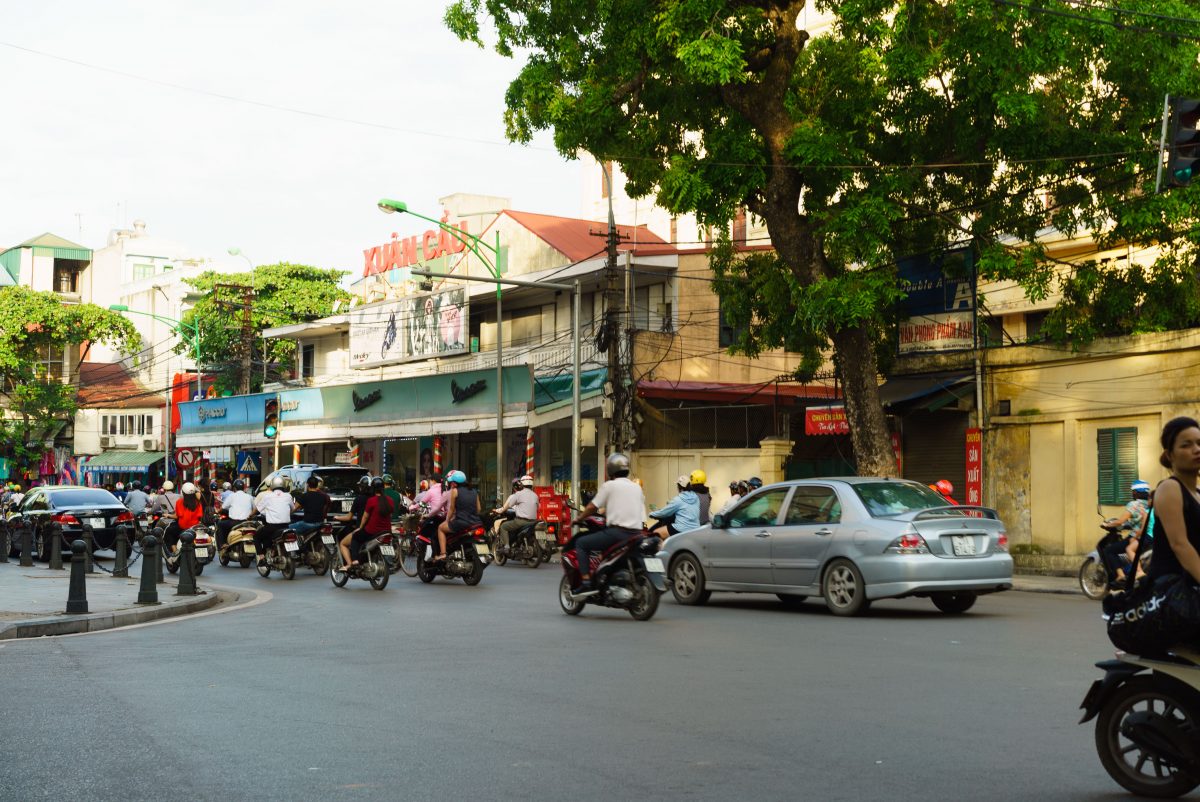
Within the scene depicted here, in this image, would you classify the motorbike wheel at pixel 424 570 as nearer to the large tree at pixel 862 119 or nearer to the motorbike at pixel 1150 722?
the large tree at pixel 862 119

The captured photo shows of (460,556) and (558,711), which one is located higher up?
(460,556)

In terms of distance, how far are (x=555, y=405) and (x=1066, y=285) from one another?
569 inches

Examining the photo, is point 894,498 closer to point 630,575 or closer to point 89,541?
point 630,575

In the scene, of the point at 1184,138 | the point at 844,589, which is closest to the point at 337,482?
the point at 844,589

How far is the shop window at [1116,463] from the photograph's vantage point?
77.9ft

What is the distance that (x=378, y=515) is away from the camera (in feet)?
63.9

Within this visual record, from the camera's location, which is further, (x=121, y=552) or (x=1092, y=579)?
→ (x=121, y=552)

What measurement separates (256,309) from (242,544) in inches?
1583

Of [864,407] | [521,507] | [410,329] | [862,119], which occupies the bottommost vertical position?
[521,507]

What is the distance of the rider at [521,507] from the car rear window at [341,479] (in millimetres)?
7051

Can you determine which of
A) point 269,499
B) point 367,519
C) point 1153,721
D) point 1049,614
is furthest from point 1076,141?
point 1153,721

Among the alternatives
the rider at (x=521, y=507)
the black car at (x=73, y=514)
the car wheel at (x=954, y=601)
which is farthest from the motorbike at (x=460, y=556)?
the black car at (x=73, y=514)

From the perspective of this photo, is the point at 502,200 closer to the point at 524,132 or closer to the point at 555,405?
the point at 555,405

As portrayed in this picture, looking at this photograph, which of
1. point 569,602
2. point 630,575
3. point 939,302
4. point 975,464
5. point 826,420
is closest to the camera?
point 630,575
